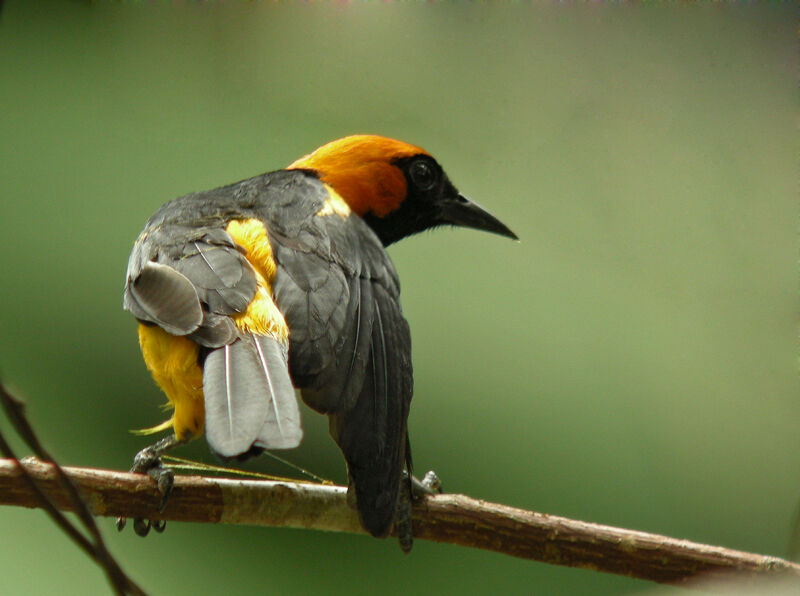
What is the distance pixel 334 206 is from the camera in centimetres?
243

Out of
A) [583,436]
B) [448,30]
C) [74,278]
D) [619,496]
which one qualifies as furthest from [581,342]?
[74,278]

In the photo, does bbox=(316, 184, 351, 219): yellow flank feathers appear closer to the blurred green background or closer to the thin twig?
the thin twig

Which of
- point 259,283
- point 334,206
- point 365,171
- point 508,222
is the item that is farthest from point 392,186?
point 508,222

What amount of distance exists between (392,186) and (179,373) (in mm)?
1216

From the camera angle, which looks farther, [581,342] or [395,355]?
[581,342]

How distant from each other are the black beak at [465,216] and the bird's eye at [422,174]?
106 mm

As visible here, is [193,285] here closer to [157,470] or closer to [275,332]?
[275,332]

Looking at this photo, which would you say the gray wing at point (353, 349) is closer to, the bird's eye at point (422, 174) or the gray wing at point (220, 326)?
the gray wing at point (220, 326)

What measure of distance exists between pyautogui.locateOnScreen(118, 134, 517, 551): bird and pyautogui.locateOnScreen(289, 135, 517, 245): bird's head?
39cm

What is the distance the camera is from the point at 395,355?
6.41 ft

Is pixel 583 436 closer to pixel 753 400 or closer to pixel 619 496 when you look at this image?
pixel 619 496

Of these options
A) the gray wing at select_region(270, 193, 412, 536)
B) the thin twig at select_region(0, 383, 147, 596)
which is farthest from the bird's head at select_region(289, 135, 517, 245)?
the thin twig at select_region(0, 383, 147, 596)

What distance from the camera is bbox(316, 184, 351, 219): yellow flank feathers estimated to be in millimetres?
2350

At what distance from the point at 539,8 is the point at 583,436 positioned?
2.12 metres
